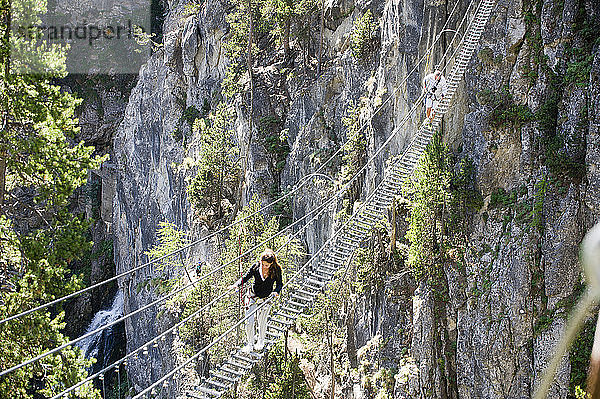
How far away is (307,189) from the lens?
56.1 ft

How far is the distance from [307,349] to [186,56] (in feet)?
51.5

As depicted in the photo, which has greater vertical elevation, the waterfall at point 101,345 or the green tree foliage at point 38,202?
the green tree foliage at point 38,202

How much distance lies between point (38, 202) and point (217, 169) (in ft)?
44.1

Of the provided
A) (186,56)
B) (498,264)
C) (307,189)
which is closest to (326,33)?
(307,189)

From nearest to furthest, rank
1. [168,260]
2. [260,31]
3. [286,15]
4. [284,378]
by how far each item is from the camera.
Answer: [284,378]
[286,15]
[260,31]
[168,260]

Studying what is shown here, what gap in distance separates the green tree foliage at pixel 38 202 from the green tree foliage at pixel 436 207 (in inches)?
232

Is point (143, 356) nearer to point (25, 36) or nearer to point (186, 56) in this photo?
point (186, 56)

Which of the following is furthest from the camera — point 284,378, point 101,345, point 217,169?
point 101,345

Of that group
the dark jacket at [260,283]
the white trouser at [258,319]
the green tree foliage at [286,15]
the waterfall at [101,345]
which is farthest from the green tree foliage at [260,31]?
the dark jacket at [260,283]

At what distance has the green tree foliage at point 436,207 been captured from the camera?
9.86m

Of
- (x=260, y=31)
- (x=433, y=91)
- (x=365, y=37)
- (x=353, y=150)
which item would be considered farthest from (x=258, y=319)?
(x=260, y=31)

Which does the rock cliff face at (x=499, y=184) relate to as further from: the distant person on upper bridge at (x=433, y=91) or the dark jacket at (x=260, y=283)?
the dark jacket at (x=260, y=283)

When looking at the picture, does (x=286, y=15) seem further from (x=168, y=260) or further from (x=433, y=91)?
(x=433, y=91)

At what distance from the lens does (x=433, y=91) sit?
35.4ft
